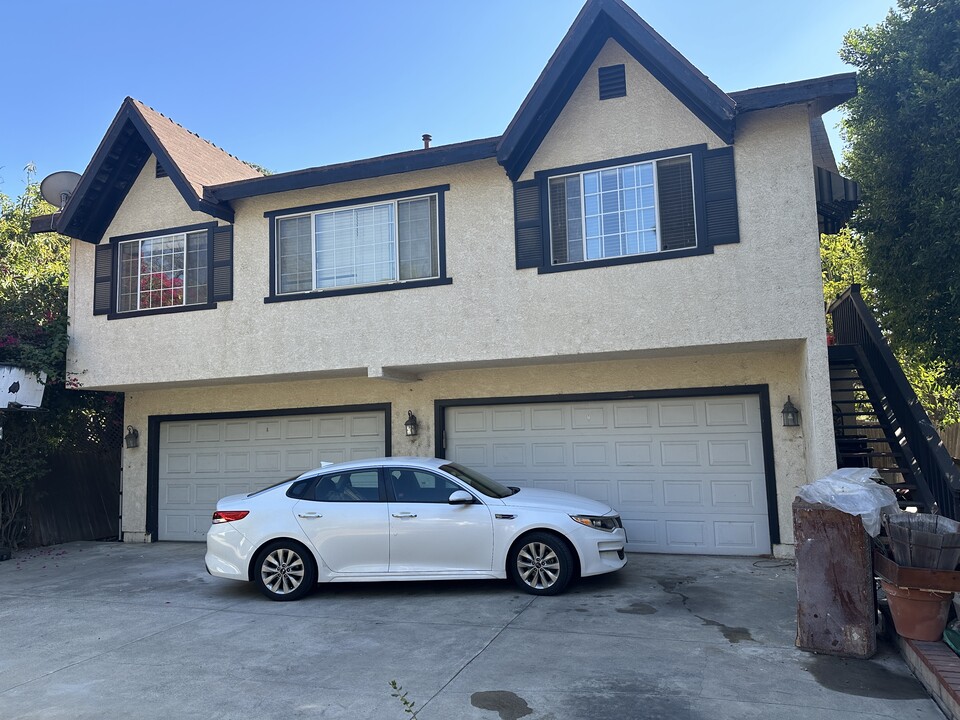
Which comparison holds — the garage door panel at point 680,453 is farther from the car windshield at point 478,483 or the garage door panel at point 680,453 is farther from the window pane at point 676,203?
the window pane at point 676,203

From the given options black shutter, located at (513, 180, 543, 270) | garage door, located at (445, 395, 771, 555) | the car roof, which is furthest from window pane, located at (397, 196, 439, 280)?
the car roof

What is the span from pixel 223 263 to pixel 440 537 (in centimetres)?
582

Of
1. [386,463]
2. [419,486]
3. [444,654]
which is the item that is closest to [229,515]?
[386,463]

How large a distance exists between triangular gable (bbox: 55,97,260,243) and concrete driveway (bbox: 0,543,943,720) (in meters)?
5.66

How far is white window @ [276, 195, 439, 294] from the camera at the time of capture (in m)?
9.98

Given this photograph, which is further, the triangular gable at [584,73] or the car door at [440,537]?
the triangular gable at [584,73]

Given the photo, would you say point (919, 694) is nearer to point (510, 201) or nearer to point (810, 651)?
point (810, 651)

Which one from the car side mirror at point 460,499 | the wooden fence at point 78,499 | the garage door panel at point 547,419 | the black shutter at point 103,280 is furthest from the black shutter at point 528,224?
the wooden fence at point 78,499

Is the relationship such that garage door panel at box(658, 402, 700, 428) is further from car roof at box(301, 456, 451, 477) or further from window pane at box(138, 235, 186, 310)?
window pane at box(138, 235, 186, 310)

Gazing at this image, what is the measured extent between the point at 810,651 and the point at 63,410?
11679mm

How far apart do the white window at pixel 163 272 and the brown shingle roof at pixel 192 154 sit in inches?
35.5

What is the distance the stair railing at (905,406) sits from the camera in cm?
729

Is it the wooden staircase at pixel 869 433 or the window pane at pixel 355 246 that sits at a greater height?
the window pane at pixel 355 246

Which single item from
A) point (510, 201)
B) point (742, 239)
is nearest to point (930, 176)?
point (742, 239)
